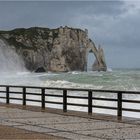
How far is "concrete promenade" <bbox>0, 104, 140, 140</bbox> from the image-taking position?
15.0m

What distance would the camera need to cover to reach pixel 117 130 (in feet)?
53.5

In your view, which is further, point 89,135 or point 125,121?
point 125,121

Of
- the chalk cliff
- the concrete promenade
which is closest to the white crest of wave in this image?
the chalk cliff

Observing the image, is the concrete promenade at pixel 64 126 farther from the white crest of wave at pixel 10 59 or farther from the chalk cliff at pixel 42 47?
the chalk cliff at pixel 42 47

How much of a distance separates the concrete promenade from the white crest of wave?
137m

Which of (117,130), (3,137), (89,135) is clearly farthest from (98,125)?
(3,137)

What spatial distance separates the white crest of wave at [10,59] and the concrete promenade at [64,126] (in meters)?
137

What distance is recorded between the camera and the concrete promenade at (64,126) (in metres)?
15.0

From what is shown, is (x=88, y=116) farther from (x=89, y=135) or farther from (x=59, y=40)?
(x=59, y=40)

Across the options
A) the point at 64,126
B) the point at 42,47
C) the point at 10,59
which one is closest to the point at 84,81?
the point at 64,126

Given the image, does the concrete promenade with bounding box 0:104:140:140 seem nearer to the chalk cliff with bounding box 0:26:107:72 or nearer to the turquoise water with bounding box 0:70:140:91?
the turquoise water with bounding box 0:70:140:91

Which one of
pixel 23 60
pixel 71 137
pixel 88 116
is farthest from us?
pixel 23 60

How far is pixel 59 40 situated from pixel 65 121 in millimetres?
177884

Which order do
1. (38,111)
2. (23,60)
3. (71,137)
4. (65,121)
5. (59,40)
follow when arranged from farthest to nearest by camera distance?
(59,40) → (23,60) → (38,111) → (65,121) → (71,137)
